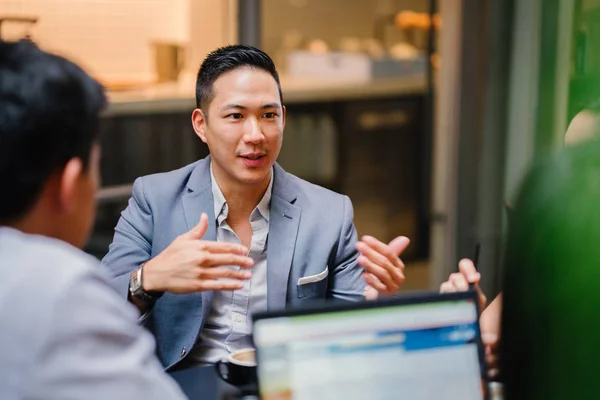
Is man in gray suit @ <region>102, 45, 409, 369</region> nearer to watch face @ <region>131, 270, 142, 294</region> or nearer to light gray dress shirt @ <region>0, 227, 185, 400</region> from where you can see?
watch face @ <region>131, 270, 142, 294</region>

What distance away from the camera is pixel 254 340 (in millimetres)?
1112

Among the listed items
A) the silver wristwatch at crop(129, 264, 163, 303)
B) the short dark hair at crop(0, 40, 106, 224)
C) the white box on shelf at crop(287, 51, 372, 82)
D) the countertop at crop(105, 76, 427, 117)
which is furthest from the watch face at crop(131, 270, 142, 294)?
the white box on shelf at crop(287, 51, 372, 82)

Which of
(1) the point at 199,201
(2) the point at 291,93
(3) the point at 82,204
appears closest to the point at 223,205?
(1) the point at 199,201

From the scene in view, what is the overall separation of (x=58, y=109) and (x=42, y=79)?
5 centimetres

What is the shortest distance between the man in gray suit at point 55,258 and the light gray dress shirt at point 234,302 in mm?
828

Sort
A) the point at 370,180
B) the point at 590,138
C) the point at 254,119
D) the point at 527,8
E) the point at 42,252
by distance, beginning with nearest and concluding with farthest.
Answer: the point at 590,138 → the point at 42,252 → the point at 254,119 → the point at 527,8 → the point at 370,180

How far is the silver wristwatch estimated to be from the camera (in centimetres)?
179

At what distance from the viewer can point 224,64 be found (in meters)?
2.02

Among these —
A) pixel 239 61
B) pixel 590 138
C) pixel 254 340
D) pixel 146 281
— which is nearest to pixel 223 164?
pixel 239 61

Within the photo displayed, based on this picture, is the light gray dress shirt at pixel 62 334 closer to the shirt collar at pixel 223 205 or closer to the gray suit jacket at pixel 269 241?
the gray suit jacket at pixel 269 241

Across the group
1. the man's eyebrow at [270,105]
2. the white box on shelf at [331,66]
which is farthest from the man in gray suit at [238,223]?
the white box on shelf at [331,66]

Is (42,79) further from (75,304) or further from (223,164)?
(223,164)

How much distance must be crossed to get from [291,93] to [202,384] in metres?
2.66

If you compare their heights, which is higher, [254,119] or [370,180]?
[254,119]
